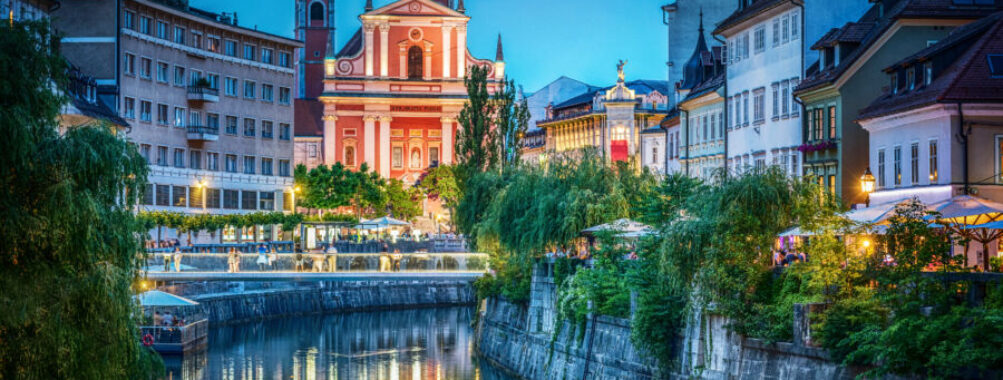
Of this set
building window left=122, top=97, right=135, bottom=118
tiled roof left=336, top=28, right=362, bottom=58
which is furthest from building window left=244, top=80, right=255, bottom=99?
tiled roof left=336, top=28, right=362, bottom=58

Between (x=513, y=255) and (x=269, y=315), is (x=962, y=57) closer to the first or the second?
(x=513, y=255)

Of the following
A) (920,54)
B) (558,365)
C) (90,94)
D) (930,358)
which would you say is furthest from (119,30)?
(930,358)

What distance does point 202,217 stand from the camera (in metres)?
97.4

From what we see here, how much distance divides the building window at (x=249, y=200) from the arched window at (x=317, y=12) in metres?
77.9

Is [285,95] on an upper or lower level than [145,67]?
lower

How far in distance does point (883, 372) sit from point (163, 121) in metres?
83.2

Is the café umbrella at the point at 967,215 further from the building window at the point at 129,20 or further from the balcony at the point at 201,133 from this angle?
the balcony at the point at 201,133

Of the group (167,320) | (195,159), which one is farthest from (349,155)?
(167,320)

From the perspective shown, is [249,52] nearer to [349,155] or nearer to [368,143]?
[368,143]

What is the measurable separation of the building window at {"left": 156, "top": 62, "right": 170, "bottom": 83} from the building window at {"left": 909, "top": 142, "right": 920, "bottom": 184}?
6769cm

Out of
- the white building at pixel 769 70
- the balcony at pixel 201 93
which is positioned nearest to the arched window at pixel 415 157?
the balcony at pixel 201 93

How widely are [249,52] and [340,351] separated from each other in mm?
48788

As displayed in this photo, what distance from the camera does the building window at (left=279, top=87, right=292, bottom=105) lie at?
12144 cm

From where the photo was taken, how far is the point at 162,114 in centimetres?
10719
